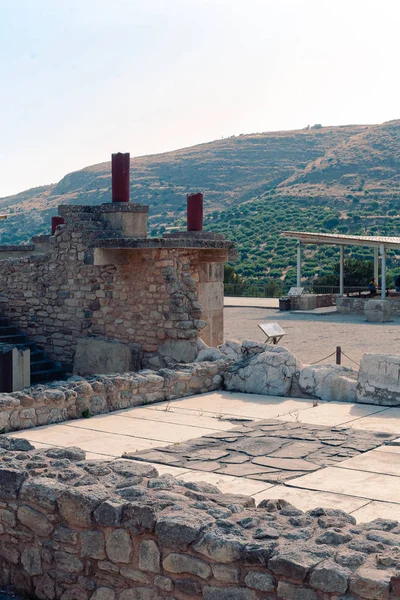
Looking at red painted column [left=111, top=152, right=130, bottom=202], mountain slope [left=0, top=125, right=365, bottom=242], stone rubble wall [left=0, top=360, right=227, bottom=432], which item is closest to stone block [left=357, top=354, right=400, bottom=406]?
stone rubble wall [left=0, top=360, right=227, bottom=432]

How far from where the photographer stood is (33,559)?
520 cm

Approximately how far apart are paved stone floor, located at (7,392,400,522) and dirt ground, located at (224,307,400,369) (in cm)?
557

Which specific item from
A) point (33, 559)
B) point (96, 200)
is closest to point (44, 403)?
point (33, 559)

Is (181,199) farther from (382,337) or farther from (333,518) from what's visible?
(333,518)

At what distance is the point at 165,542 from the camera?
448cm

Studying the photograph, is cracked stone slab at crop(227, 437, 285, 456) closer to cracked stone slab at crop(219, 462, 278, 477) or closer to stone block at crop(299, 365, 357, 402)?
cracked stone slab at crop(219, 462, 278, 477)

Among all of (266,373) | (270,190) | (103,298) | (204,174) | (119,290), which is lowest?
(266,373)

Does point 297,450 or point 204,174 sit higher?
point 204,174

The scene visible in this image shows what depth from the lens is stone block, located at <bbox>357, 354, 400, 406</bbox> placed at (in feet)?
31.8

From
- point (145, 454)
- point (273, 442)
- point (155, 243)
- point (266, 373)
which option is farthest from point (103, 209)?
point (145, 454)

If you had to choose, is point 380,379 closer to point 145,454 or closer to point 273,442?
point 273,442

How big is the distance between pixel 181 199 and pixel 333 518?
8504 cm

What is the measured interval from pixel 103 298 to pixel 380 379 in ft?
17.8

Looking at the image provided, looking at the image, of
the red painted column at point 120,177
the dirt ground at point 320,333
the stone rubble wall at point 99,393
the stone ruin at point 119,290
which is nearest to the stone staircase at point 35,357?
the stone ruin at point 119,290
